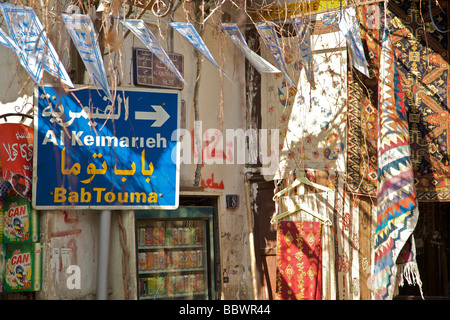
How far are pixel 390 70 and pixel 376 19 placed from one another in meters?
0.76

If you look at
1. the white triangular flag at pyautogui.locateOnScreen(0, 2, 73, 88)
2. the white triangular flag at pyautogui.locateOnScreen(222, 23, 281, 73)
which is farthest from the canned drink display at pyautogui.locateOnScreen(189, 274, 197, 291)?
the white triangular flag at pyautogui.locateOnScreen(0, 2, 73, 88)

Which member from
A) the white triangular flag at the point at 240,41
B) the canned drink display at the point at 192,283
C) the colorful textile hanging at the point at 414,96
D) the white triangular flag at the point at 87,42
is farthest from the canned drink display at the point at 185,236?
the white triangular flag at the point at 87,42

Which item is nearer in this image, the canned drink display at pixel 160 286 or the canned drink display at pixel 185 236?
the canned drink display at pixel 160 286

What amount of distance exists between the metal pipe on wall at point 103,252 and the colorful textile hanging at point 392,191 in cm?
257

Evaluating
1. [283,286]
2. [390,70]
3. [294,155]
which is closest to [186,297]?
[283,286]

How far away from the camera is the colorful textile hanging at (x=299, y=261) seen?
6281mm

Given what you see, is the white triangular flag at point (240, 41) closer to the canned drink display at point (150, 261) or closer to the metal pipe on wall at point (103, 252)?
the metal pipe on wall at point (103, 252)

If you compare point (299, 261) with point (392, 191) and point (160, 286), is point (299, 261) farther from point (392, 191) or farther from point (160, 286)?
point (160, 286)

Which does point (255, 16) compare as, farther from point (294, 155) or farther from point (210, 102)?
point (294, 155)

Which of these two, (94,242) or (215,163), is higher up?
(215,163)

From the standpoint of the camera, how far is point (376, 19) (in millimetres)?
6371

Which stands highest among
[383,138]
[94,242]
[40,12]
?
[40,12]

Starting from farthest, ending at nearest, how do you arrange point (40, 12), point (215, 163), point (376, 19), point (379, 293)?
point (215, 163) → point (376, 19) → point (379, 293) → point (40, 12)

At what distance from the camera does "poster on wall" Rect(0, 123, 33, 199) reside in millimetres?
5434
